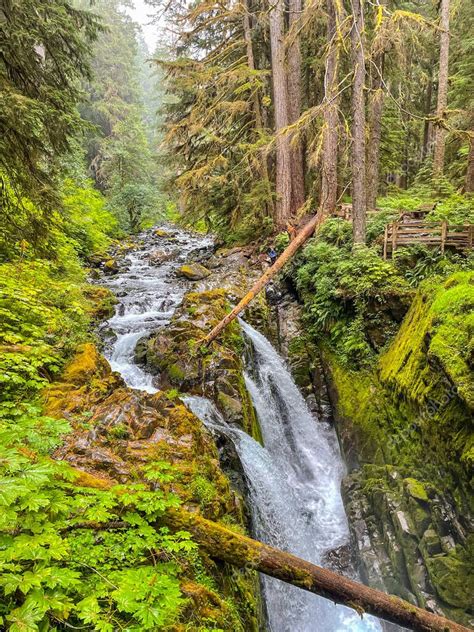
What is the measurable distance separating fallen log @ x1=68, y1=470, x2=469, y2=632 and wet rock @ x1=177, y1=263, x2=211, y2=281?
1168 cm

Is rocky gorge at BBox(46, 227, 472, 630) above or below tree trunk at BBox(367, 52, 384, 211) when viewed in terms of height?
below

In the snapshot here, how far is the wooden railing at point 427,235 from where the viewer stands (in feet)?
27.2

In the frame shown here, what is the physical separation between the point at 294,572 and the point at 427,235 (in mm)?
8685

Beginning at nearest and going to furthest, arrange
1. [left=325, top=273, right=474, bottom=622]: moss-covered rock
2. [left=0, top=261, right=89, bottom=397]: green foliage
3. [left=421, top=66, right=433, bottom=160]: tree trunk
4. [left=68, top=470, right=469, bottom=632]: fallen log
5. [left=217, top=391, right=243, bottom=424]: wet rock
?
1. [left=68, top=470, right=469, bottom=632]: fallen log
2. [left=0, top=261, right=89, bottom=397]: green foliage
3. [left=325, top=273, right=474, bottom=622]: moss-covered rock
4. [left=217, top=391, right=243, bottom=424]: wet rock
5. [left=421, top=66, right=433, bottom=160]: tree trunk

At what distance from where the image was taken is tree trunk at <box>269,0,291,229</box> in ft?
45.9

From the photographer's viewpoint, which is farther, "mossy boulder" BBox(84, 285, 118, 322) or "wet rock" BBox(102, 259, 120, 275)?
"wet rock" BBox(102, 259, 120, 275)

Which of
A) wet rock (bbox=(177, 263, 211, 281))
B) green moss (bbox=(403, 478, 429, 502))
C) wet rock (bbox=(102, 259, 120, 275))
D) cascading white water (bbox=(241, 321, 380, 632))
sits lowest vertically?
cascading white water (bbox=(241, 321, 380, 632))

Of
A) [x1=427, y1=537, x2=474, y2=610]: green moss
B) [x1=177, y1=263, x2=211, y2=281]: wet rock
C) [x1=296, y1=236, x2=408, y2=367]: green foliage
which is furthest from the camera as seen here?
[x1=177, y1=263, x2=211, y2=281]: wet rock

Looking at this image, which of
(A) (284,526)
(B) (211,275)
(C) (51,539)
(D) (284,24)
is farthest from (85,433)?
(D) (284,24)

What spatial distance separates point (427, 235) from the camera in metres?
9.28

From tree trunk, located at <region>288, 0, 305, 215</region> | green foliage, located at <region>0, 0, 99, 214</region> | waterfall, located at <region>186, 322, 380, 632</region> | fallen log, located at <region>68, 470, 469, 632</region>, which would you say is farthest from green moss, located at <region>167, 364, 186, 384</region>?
tree trunk, located at <region>288, 0, 305, 215</region>

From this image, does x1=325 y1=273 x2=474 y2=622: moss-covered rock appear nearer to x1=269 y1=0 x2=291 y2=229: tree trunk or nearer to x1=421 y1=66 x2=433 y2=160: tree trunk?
x1=269 y1=0 x2=291 y2=229: tree trunk

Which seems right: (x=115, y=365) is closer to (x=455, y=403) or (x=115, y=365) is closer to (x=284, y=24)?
(x=455, y=403)

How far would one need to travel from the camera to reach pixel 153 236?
25.7 meters
